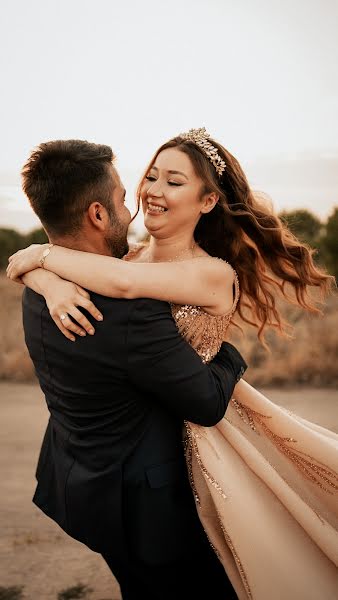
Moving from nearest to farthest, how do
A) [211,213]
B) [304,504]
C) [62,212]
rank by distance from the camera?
[62,212] → [304,504] → [211,213]

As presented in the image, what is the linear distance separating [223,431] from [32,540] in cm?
A: 218

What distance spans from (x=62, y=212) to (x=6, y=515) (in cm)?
315

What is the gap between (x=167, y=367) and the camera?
6.75 feet

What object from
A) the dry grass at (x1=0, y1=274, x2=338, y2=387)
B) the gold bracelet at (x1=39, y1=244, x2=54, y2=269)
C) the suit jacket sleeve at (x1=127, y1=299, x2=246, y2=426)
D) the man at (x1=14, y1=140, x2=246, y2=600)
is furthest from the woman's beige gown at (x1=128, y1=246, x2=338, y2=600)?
the dry grass at (x1=0, y1=274, x2=338, y2=387)

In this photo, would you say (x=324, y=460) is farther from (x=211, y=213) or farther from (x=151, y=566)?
(x=211, y=213)

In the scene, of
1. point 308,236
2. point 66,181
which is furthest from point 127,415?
point 308,236

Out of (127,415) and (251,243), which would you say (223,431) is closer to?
(127,415)

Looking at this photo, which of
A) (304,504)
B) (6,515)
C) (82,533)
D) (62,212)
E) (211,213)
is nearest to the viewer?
(62,212)

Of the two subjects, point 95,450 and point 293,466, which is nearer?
point 95,450

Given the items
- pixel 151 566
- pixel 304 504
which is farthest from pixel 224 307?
pixel 151 566

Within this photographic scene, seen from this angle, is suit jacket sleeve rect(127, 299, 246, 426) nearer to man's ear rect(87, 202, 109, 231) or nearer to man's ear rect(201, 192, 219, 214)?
man's ear rect(87, 202, 109, 231)

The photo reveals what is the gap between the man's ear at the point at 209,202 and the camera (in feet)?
9.70

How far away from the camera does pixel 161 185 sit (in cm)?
286

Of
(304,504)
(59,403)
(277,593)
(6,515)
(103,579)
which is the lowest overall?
(6,515)
